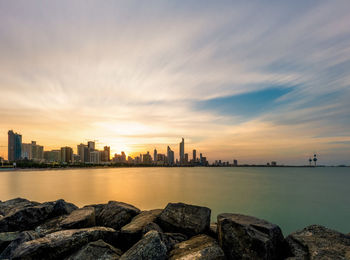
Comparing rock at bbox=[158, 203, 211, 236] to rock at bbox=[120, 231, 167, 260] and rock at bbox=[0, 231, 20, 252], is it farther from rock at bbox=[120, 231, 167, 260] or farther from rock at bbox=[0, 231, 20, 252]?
rock at bbox=[0, 231, 20, 252]

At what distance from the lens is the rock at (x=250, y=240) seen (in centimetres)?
423

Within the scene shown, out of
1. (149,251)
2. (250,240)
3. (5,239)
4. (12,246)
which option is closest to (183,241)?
(149,251)

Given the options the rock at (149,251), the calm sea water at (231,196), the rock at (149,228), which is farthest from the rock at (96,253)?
the calm sea water at (231,196)

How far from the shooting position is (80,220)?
607 centimetres

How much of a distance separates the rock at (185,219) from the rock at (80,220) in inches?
82.4

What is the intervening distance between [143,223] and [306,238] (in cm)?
404

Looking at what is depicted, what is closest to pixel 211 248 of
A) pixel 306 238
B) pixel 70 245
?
pixel 306 238

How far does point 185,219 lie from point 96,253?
7.82ft

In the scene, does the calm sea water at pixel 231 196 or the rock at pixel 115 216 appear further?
the calm sea water at pixel 231 196

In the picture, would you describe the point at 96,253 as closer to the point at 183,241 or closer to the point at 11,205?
the point at 183,241

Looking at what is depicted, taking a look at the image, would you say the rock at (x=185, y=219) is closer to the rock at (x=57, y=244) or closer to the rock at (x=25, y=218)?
the rock at (x=57, y=244)

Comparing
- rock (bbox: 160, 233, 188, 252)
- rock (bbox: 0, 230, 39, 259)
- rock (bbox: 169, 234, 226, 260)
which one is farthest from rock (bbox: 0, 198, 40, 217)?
rock (bbox: 169, 234, 226, 260)

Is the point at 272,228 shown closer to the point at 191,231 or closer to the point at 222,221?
the point at 222,221

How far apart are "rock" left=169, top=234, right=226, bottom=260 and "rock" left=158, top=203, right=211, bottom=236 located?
652 mm
